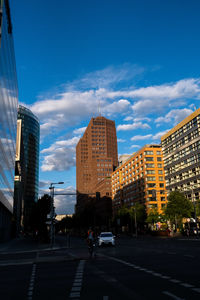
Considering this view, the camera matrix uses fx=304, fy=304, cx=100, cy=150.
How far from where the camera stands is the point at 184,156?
9588 cm

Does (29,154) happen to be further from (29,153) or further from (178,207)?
(178,207)

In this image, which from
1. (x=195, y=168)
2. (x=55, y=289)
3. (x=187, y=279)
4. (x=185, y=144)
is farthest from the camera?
(x=185, y=144)

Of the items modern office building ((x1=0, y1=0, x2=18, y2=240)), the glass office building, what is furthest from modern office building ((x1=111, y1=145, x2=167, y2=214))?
modern office building ((x1=0, y1=0, x2=18, y2=240))

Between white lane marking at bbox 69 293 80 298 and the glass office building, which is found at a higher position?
the glass office building

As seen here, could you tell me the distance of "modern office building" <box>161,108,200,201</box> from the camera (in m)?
88.6

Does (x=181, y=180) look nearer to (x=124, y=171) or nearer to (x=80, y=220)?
(x=124, y=171)

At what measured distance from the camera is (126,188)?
138 meters

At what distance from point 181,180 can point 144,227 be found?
27.5 meters

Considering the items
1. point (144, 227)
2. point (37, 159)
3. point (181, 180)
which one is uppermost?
point (37, 159)

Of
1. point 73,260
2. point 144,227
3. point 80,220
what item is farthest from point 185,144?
point 73,260

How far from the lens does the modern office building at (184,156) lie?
291 ft

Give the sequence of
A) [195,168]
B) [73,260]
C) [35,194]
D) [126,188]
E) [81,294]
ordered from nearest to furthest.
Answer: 1. [81,294]
2. [73,260]
3. [195,168]
4. [126,188]
5. [35,194]

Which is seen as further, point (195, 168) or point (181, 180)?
point (181, 180)

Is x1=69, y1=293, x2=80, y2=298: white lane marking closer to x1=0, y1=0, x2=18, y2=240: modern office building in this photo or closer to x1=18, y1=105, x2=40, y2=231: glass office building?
x1=0, y1=0, x2=18, y2=240: modern office building
